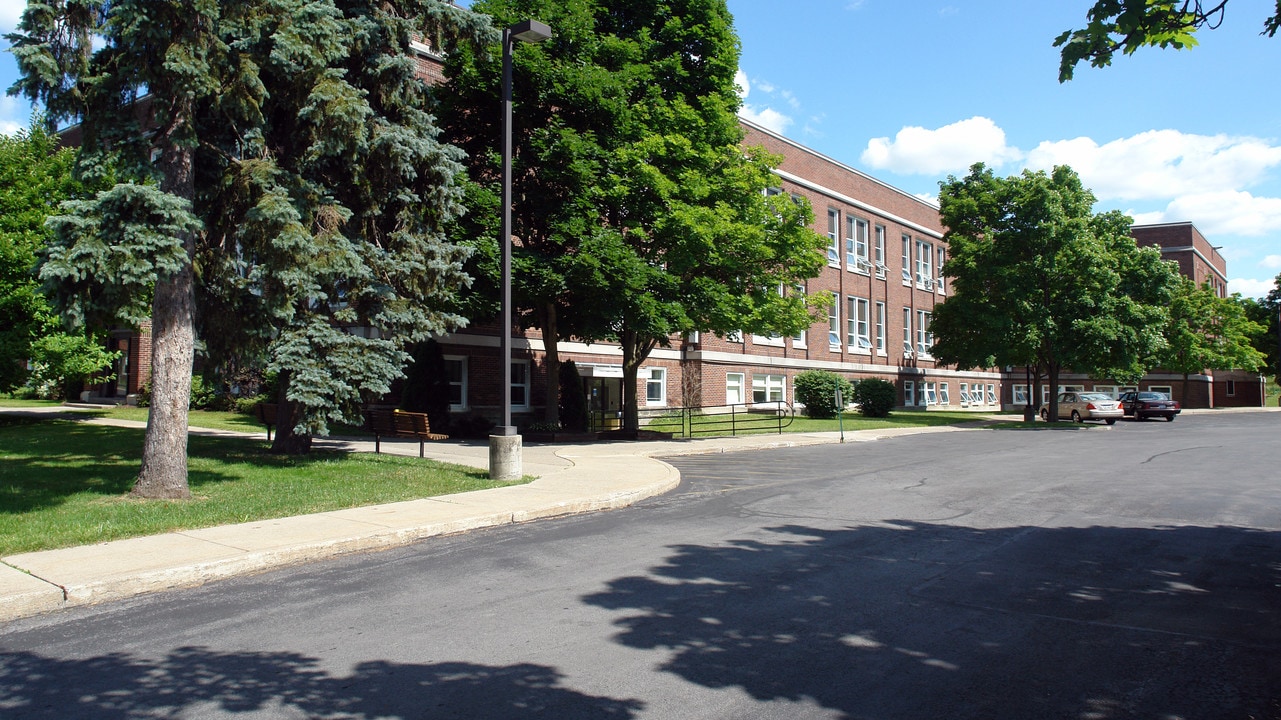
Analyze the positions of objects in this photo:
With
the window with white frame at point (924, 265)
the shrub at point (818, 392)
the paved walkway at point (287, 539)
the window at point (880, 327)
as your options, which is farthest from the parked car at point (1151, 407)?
the paved walkway at point (287, 539)

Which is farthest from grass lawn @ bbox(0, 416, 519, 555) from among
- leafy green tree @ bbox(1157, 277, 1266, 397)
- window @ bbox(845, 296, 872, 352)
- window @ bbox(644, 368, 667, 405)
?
leafy green tree @ bbox(1157, 277, 1266, 397)

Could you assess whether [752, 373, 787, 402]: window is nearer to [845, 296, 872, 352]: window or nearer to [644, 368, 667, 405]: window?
[644, 368, 667, 405]: window

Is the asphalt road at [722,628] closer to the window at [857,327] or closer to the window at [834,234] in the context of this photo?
the window at [834,234]

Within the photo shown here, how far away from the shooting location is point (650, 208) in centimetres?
2116

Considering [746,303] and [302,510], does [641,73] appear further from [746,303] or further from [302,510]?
[302,510]

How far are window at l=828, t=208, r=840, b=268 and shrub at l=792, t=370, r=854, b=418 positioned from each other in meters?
8.37

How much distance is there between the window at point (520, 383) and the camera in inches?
1101

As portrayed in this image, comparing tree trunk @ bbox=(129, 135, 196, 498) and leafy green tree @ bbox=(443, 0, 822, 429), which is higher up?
leafy green tree @ bbox=(443, 0, 822, 429)

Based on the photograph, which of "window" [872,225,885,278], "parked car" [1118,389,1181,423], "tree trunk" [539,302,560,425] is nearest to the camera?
"tree trunk" [539,302,560,425]

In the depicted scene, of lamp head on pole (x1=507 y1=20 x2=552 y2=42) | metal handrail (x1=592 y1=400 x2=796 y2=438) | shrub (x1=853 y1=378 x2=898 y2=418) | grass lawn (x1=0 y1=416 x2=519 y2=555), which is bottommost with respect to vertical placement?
grass lawn (x1=0 y1=416 x2=519 y2=555)

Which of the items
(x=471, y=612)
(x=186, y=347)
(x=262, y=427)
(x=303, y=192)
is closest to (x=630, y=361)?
(x=262, y=427)

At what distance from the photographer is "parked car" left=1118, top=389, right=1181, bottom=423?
41.4 meters

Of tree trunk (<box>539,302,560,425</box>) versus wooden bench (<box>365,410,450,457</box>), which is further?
tree trunk (<box>539,302,560,425</box>)

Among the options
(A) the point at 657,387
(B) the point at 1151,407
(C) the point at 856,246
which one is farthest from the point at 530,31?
(B) the point at 1151,407
